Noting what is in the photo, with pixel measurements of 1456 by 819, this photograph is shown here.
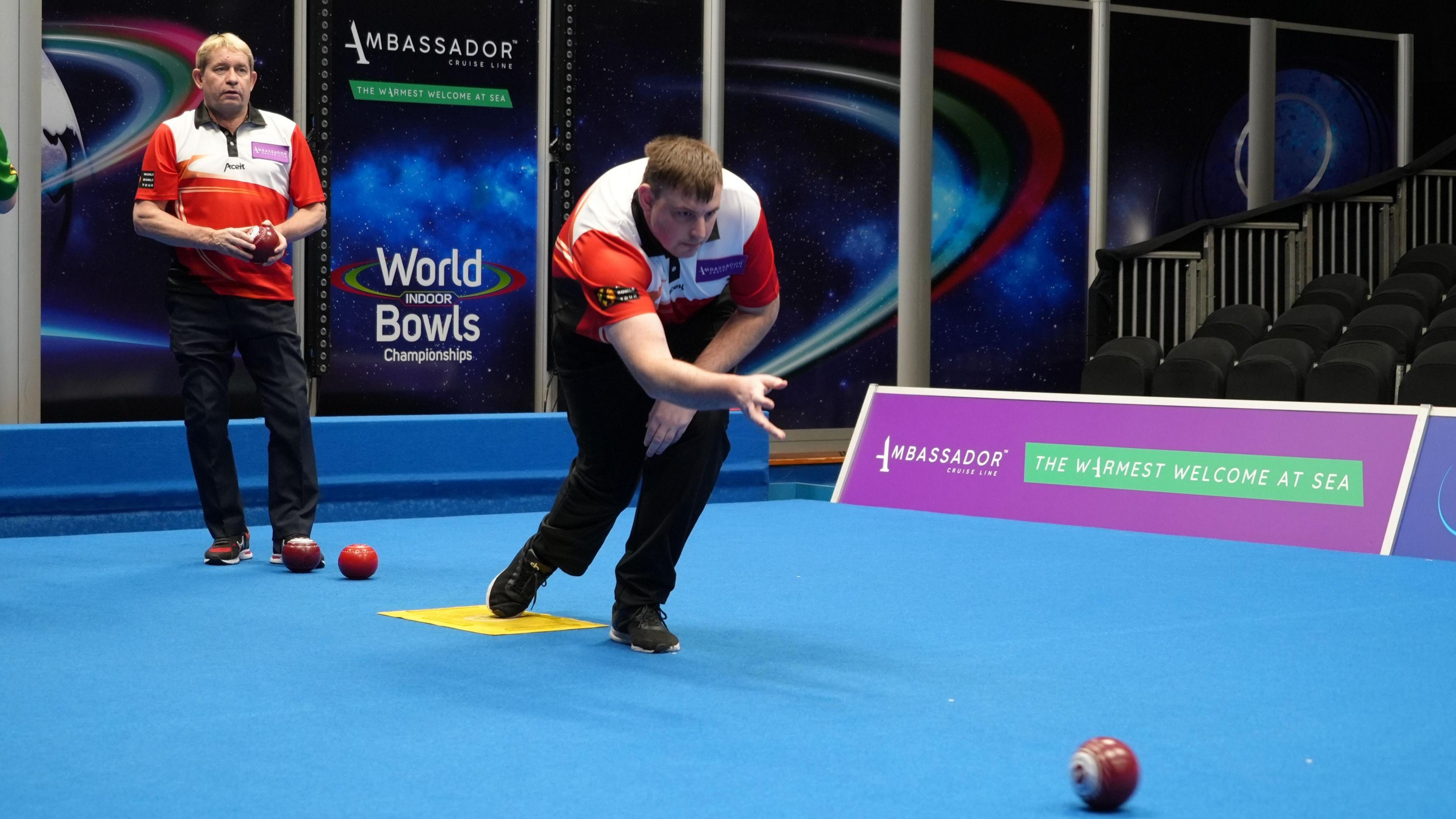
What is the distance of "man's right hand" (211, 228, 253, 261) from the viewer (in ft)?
14.5

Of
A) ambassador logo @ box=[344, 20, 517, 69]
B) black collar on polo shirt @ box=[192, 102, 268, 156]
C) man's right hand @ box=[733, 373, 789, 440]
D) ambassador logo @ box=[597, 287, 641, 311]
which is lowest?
man's right hand @ box=[733, 373, 789, 440]

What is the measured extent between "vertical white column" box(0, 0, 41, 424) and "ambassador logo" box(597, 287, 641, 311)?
5.17 m

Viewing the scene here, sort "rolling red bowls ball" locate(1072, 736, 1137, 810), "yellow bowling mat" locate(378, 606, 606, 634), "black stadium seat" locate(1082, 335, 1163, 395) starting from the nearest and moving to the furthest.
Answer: "rolling red bowls ball" locate(1072, 736, 1137, 810) < "yellow bowling mat" locate(378, 606, 606, 634) < "black stadium seat" locate(1082, 335, 1163, 395)

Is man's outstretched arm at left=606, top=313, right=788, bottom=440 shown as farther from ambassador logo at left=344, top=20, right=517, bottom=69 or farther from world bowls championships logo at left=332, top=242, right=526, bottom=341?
ambassador logo at left=344, top=20, right=517, bottom=69

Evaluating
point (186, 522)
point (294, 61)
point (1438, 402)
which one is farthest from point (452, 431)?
point (1438, 402)

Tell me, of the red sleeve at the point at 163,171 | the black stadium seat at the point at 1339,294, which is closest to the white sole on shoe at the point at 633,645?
the red sleeve at the point at 163,171

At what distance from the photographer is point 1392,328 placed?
773 cm

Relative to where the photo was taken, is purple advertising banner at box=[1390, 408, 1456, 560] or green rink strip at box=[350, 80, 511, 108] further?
Answer: green rink strip at box=[350, 80, 511, 108]

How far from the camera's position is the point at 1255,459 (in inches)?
218

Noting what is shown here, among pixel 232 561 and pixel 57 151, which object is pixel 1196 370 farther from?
pixel 57 151

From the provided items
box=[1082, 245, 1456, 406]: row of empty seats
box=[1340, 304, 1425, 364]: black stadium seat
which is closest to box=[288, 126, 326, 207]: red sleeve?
box=[1082, 245, 1456, 406]: row of empty seats

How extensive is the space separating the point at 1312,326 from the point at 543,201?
403 centimetres

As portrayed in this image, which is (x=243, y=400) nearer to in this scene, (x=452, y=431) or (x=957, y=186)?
(x=452, y=431)

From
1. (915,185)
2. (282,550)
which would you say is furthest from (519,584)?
(915,185)
